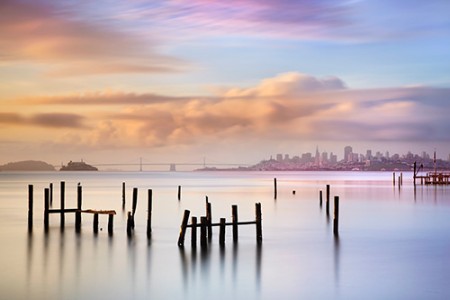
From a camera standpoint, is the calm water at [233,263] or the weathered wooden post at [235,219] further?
the weathered wooden post at [235,219]

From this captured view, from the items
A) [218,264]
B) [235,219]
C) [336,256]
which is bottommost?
[336,256]

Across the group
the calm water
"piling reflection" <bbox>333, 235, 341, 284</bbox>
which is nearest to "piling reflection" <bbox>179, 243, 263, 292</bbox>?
the calm water

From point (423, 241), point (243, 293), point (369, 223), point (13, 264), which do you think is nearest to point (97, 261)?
point (13, 264)

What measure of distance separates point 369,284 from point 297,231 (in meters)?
15.5

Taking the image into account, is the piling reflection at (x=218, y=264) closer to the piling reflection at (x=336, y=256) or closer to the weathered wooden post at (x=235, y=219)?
the weathered wooden post at (x=235, y=219)

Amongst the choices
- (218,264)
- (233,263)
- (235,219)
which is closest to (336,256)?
(235,219)

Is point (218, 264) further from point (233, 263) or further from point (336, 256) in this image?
Answer: point (336, 256)

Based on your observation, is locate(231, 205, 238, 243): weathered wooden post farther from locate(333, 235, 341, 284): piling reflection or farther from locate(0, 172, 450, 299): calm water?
locate(333, 235, 341, 284): piling reflection

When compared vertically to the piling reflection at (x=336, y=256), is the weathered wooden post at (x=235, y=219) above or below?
above

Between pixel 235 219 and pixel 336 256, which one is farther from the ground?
pixel 235 219

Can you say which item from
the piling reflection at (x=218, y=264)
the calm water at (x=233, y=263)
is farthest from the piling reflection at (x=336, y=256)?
the piling reflection at (x=218, y=264)

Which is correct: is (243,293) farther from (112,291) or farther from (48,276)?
(48,276)

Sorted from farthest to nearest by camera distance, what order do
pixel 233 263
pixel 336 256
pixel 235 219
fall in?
pixel 336 256 → pixel 235 219 → pixel 233 263

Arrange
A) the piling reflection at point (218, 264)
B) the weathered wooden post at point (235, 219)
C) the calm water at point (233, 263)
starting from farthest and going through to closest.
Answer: the weathered wooden post at point (235, 219)
the piling reflection at point (218, 264)
the calm water at point (233, 263)
